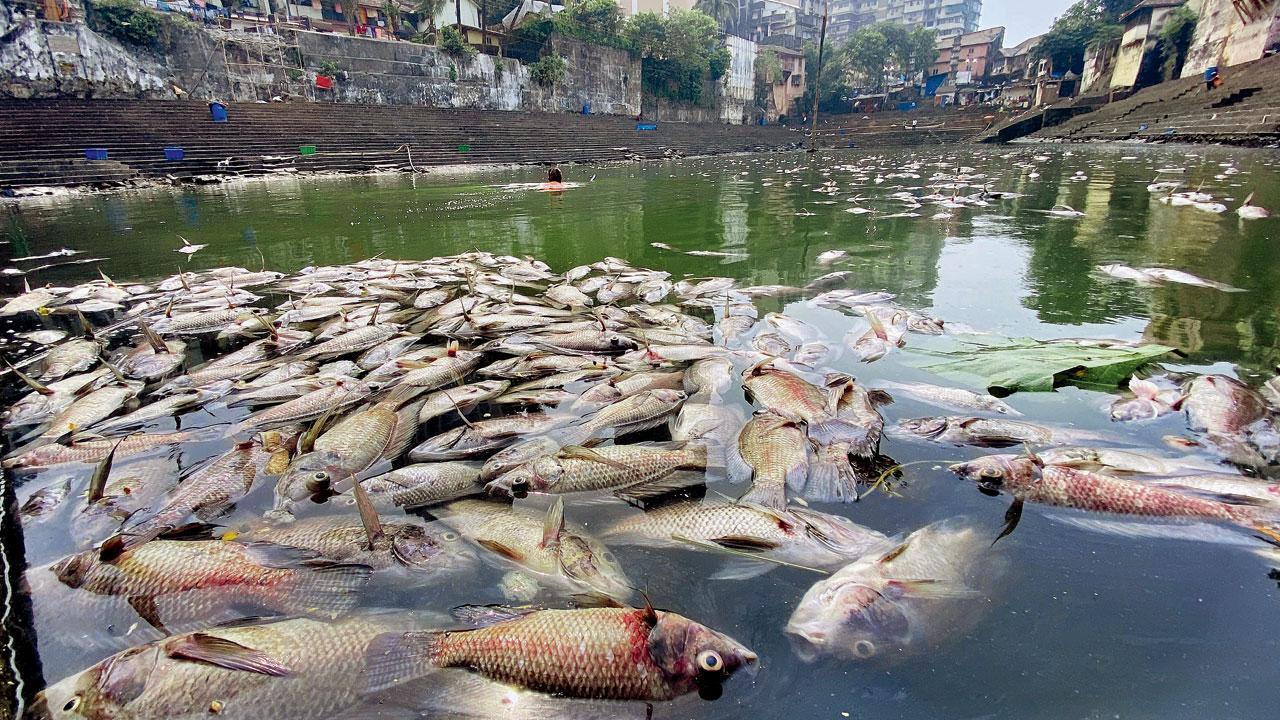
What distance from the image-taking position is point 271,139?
2241 centimetres

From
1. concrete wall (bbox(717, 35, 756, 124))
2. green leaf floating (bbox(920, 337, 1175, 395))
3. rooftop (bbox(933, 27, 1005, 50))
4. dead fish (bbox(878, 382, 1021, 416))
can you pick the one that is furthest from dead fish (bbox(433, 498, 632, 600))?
rooftop (bbox(933, 27, 1005, 50))

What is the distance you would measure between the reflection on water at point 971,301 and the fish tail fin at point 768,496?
11.1 inches

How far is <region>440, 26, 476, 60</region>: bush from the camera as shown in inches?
1272

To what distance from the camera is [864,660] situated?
51.0 inches

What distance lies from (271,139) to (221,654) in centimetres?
2710

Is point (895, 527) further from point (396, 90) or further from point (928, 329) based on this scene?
point (396, 90)

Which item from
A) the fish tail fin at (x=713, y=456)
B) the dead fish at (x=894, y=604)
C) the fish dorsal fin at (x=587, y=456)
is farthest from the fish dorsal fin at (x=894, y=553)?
the fish dorsal fin at (x=587, y=456)

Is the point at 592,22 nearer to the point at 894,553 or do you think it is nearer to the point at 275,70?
the point at 275,70

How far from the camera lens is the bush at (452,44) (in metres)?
32.3

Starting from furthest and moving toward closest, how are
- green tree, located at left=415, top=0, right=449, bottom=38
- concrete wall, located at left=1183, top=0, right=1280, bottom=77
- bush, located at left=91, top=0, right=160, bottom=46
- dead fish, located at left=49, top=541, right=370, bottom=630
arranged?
green tree, located at left=415, top=0, right=449, bottom=38 < concrete wall, located at left=1183, top=0, right=1280, bottom=77 < bush, located at left=91, top=0, right=160, bottom=46 < dead fish, located at left=49, top=541, right=370, bottom=630

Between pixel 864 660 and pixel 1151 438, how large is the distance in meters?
1.73

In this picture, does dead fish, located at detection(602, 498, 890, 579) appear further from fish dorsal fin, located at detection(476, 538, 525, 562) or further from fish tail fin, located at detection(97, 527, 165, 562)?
fish tail fin, located at detection(97, 527, 165, 562)

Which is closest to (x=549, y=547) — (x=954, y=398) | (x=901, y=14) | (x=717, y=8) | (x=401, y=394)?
(x=401, y=394)

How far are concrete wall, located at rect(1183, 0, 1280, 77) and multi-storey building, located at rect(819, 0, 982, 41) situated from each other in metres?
76.4
